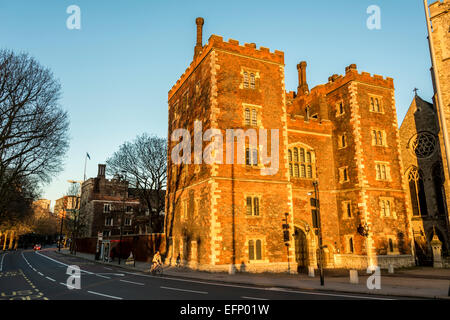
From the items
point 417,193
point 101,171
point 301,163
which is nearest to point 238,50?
point 301,163

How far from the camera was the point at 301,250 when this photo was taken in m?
29.9

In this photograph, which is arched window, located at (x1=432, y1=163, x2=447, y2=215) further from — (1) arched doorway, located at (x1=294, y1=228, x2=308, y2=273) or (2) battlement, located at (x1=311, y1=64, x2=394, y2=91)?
(1) arched doorway, located at (x1=294, y1=228, x2=308, y2=273)

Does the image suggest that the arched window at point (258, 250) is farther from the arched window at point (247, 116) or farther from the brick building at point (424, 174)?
the brick building at point (424, 174)

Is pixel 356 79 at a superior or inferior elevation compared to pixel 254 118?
superior

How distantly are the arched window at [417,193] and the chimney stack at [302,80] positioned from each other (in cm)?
1560

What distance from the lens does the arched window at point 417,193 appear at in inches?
1367

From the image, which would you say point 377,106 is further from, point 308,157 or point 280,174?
point 280,174

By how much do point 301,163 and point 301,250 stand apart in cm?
835

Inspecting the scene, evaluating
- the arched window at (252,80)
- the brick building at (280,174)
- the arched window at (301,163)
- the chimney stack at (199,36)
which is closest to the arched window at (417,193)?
the brick building at (280,174)

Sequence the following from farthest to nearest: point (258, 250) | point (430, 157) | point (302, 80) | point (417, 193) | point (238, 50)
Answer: point (302, 80), point (417, 193), point (430, 157), point (238, 50), point (258, 250)

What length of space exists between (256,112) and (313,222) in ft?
39.1

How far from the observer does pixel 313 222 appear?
30.0 metres

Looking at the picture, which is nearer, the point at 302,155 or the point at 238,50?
the point at 238,50

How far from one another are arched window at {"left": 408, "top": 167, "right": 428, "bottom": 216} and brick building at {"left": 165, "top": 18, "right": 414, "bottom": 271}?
16.5 feet
